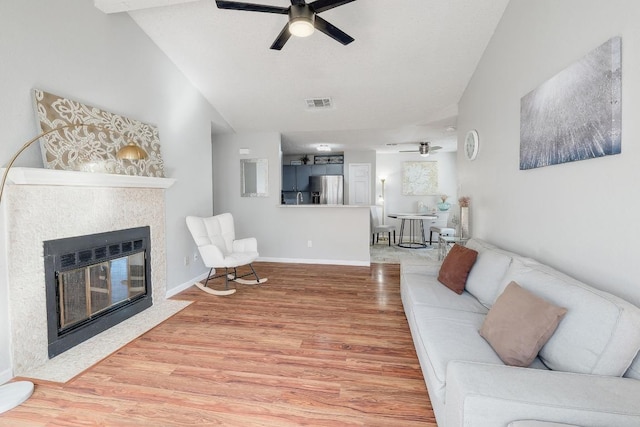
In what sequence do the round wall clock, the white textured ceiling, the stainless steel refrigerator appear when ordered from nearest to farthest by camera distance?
1. the white textured ceiling
2. the round wall clock
3. the stainless steel refrigerator

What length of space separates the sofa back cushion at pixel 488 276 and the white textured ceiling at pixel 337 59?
2251mm

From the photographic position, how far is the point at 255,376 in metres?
1.92

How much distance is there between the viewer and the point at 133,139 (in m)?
2.87

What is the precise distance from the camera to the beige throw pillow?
1.36 metres

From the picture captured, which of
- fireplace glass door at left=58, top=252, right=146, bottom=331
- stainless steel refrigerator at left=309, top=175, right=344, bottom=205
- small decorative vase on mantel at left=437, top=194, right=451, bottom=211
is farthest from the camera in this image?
stainless steel refrigerator at left=309, top=175, right=344, bottom=205

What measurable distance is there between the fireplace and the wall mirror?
238 centimetres

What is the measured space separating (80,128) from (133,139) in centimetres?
51

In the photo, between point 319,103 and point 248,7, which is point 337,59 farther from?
point 248,7

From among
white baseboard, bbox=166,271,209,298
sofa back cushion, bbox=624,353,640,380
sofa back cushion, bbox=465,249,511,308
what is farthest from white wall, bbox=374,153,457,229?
sofa back cushion, bbox=624,353,640,380

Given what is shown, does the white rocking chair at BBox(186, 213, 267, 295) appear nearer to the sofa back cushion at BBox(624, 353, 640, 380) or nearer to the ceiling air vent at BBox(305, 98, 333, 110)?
the ceiling air vent at BBox(305, 98, 333, 110)

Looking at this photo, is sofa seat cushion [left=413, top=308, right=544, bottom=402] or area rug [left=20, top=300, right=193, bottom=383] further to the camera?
area rug [left=20, top=300, right=193, bottom=383]

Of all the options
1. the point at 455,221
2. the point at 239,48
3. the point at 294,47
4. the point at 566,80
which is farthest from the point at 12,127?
the point at 455,221

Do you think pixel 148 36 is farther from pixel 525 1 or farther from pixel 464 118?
pixel 464 118

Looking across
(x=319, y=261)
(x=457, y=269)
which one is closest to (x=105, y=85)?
(x=457, y=269)
